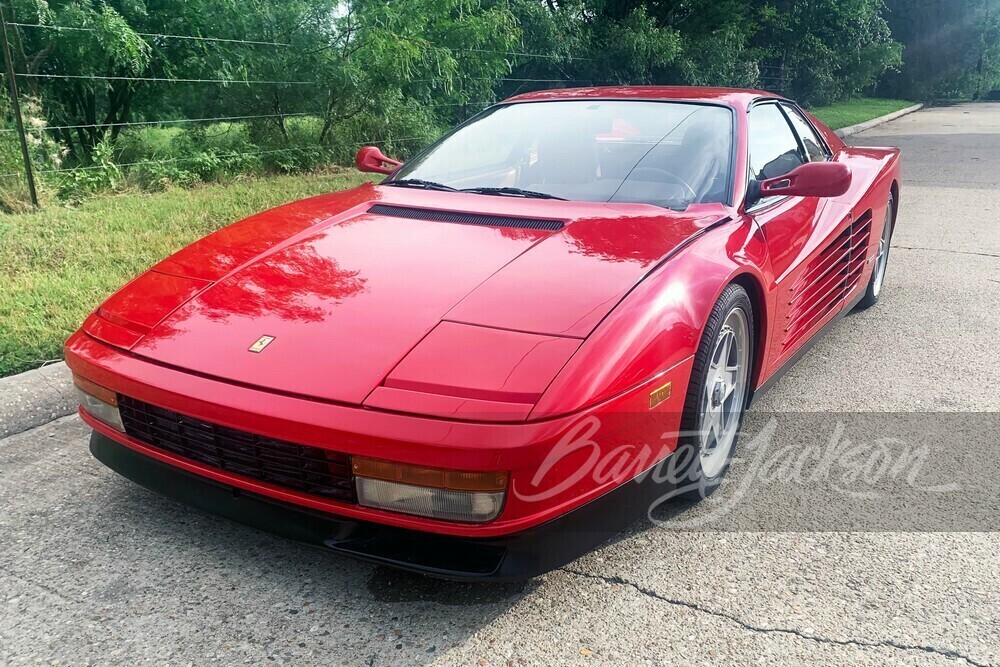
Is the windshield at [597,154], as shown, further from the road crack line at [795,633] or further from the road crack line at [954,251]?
the road crack line at [954,251]

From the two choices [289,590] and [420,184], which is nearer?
[289,590]

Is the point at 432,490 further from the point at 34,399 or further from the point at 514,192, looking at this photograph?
the point at 34,399

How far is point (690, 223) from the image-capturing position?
8.72 feet

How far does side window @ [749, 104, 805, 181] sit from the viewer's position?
10.6ft

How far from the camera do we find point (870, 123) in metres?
18.7

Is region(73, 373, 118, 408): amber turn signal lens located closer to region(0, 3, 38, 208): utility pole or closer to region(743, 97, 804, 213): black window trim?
region(743, 97, 804, 213): black window trim

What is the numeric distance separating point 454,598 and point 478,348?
66 centimetres

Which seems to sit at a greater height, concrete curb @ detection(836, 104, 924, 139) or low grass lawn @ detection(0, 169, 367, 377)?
low grass lawn @ detection(0, 169, 367, 377)

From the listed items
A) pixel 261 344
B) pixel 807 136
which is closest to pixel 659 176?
pixel 807 136

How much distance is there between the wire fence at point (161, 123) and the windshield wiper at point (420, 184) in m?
3.78

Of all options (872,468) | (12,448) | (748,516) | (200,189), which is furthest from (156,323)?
(200,189)

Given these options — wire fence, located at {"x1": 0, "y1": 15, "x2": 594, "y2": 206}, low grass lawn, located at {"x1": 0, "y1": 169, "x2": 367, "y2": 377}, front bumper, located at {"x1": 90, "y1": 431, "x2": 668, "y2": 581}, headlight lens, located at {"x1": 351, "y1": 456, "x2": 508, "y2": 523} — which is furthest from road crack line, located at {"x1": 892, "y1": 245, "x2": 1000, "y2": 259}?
headlight lens, located at {"x1": 351, "y1": 456, "x2": 508, "y2": 523}

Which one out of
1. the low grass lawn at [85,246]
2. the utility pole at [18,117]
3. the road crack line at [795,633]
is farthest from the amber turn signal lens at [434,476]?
the utility pole at [18,117]

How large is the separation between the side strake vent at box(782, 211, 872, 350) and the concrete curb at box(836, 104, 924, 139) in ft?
41.4
